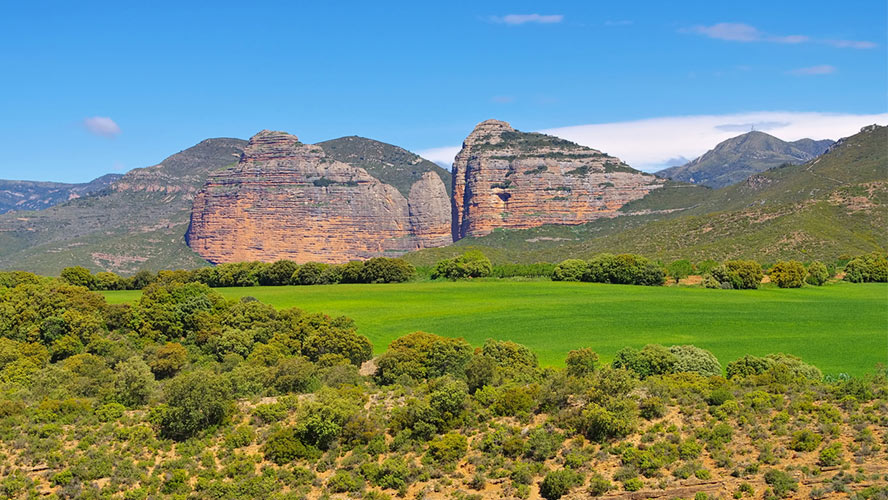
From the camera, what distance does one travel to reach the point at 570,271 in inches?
4373

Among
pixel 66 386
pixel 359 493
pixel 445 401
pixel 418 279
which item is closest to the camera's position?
pixel 359 493

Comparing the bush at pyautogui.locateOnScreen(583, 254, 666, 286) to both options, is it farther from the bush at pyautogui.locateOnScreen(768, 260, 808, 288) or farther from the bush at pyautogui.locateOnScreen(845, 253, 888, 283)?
the bush at pyautogui.locateOnScreen(845, 253, 888, 283)

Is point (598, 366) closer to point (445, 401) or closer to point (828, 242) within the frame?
point (445, 401)

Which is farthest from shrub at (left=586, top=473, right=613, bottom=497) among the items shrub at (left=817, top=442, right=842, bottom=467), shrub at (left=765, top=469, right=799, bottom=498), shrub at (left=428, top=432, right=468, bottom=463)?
shrub at (left=817, top=442, right=842, bottom=467)

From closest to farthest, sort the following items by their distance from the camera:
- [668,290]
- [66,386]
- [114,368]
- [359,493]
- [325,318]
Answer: [359,493] → [66,386] → [114,368] → [325,318] → [668,290]

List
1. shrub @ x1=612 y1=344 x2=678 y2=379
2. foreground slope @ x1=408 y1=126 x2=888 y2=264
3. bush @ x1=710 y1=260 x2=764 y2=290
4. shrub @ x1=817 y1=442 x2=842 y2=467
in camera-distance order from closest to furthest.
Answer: shrub @ x1=817 y1=442 x2=842 y2=467 → shrub @ x1=612 y1=344 x2=678 y2=379 → bush @ x1=710 y1=260 x2=764 y2=290 → foreground slope @ x1=408 y1=126 x2=888 y2=264

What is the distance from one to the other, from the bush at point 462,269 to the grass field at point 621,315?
43.0 ft

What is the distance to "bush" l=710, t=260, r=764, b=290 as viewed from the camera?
316ft

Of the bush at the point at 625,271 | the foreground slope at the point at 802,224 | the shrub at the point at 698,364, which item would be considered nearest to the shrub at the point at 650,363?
the shrub at the point at 698,364

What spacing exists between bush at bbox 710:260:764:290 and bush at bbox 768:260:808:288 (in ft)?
5.75

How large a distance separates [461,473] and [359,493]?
205 inches

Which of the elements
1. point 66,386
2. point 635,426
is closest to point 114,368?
point 66,386

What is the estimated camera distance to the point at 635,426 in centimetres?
4138

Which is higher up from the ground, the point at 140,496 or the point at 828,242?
the point at 828,242
